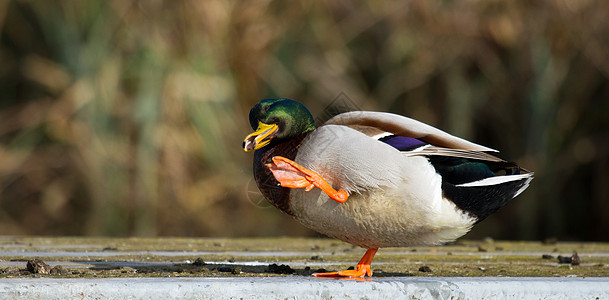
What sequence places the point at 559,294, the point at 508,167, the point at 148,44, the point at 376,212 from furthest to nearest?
the point at 148,44 < the point at 508,167 < the point at 376,212 < the point at 559,294

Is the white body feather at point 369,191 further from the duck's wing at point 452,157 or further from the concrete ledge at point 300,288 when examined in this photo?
the concrete ledge at point 300,288

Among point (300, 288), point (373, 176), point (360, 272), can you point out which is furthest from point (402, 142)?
point (300, 288)

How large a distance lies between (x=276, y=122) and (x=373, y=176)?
0.41 meters

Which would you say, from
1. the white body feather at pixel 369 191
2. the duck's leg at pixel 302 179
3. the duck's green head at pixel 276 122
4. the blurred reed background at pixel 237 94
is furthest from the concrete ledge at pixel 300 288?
the blurred reed background at pixel 237 94

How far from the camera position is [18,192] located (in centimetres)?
729

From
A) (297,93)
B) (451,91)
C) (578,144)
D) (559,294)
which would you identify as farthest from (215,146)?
(559,294)

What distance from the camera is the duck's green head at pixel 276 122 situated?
10.1ft

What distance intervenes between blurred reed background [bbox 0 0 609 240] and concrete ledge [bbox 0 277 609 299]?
444cm

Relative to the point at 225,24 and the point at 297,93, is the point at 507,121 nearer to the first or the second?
the point at 297,93

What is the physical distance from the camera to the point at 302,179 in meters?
2.93

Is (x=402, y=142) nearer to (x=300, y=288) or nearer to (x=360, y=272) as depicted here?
(x=360, y=272)

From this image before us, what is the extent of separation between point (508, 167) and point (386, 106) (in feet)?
14.4

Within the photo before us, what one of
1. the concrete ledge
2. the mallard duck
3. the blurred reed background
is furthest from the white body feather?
the blurred reed background

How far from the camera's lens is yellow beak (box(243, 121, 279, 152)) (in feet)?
10.1
